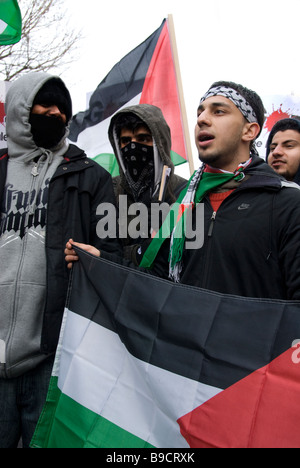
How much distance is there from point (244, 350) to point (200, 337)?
181mm

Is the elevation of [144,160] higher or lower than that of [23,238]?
higher

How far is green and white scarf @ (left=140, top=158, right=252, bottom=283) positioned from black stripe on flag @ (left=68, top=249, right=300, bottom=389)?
28cm

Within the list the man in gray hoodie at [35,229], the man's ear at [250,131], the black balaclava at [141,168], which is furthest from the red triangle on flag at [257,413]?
the black balaclava at [141,168]

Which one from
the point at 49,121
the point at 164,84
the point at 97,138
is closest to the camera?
the point at 49,121

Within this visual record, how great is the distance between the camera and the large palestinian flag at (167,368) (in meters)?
1.64

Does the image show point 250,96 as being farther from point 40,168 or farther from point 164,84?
point 164,84

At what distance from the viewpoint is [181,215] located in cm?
234

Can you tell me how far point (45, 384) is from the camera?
217cm

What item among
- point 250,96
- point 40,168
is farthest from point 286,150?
point 40,168

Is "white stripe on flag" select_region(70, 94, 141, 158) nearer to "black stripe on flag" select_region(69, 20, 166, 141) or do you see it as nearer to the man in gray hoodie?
"black stripe on flag" select_region(69, 20, 166, 141)

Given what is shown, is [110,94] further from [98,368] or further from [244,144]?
[98,368]

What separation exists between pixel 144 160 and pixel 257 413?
2155mm

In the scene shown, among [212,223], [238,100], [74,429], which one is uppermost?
[238,100]

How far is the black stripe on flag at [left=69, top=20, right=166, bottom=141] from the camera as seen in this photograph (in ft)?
19.2
